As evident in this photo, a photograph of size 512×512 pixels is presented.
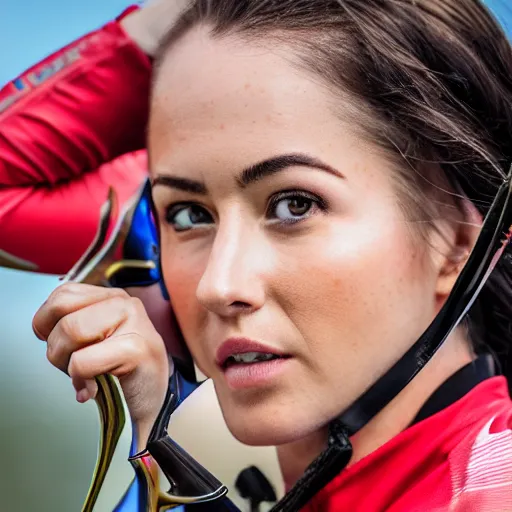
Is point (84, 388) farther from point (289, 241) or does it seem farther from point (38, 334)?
point (289, 241)

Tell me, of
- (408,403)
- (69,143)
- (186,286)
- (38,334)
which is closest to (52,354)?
(38,334)

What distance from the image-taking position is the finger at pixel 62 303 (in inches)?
36.2

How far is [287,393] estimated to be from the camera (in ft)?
2.89

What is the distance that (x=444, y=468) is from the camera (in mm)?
820

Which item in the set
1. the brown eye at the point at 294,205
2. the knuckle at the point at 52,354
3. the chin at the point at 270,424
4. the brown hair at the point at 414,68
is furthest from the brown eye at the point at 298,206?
the knuckle at the point at 52,354

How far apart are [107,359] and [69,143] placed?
30cm

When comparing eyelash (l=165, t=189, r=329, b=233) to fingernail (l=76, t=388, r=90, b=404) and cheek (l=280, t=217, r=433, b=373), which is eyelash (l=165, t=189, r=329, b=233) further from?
fingernail (l=76, t=388, r=90, b=404)

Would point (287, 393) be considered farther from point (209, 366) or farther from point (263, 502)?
point (263, 502)

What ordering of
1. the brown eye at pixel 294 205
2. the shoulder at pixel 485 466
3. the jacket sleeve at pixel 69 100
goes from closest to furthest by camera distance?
the shoulder at pixel 485 466 < the brown eye at pixel 294 205 < the jacket sleeve at pixel 69 100

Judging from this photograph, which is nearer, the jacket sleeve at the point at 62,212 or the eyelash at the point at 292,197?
the eyelash at the point at 292,197

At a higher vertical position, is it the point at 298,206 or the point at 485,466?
the point at 298,206

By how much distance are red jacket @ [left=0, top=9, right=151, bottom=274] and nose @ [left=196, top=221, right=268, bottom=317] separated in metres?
0.23

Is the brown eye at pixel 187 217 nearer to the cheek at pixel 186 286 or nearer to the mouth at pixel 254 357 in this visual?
the cheek at pixel 186 286

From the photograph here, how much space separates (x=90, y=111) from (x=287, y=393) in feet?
1.44
